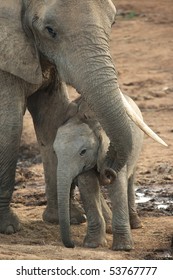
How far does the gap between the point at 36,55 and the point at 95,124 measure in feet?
2.21

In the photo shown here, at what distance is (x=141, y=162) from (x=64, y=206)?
3578 mm

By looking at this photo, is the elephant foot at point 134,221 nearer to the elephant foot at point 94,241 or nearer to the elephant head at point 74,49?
the elephant foot at point 94,241

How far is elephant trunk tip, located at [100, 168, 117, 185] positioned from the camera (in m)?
9.04

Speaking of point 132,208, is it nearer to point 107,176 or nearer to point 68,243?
point 107,176

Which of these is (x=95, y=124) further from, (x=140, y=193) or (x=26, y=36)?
(x=140, y=193)

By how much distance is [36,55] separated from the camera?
9.45 metres

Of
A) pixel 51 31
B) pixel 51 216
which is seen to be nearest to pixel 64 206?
pixel 51 31

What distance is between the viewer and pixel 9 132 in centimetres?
959

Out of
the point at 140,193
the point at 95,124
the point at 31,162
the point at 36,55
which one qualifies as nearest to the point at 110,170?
the point at 95,124

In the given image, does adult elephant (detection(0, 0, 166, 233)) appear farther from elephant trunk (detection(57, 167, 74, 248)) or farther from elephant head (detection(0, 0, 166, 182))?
elephant trunk (detection(57, 167, 74, 248))

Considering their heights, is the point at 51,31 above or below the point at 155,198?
above

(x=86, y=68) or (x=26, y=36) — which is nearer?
(x=86, y=68)

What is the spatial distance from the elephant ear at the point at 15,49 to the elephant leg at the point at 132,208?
116 cm

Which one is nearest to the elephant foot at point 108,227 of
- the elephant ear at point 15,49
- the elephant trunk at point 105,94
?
the elephant trunk at point 105,94
